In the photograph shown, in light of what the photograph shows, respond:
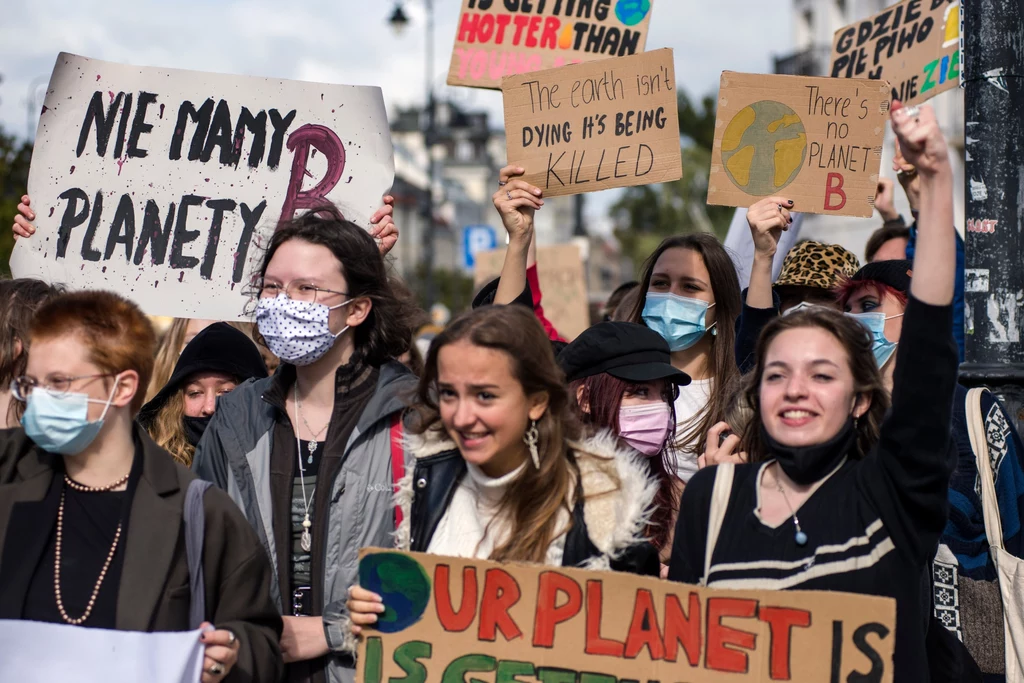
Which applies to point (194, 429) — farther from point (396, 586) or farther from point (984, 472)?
point (984, 472)

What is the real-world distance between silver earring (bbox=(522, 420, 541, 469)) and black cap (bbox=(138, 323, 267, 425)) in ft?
5.63

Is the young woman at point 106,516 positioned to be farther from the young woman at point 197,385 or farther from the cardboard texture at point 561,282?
the cardboard texture at point 561,282

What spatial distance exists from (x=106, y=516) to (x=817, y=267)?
2.89 m

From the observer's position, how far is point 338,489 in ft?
10.4

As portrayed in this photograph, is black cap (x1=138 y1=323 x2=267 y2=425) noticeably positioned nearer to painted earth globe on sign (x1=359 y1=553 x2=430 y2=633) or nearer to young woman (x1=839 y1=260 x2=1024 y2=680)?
painted earth globe on sign (x1=359 y1=553 x2=430 y2=633)

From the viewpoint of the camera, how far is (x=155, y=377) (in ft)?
17.0

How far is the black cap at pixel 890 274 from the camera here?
13.2 ft

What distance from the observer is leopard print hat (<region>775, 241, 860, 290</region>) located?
14.8 ft

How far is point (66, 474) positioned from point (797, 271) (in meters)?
2.88

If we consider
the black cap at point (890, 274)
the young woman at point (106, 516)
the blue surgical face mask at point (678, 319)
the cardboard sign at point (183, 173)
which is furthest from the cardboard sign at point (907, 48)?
the young woman at point (106, 516)

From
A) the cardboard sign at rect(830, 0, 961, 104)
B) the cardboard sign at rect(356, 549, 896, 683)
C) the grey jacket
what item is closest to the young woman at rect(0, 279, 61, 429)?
the grey jacket

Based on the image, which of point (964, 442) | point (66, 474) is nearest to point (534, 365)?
point (66, 474)

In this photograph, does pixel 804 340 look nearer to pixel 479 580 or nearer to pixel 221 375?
pixel 479 580

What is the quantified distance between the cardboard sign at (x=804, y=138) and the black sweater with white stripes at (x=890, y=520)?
2.09m
